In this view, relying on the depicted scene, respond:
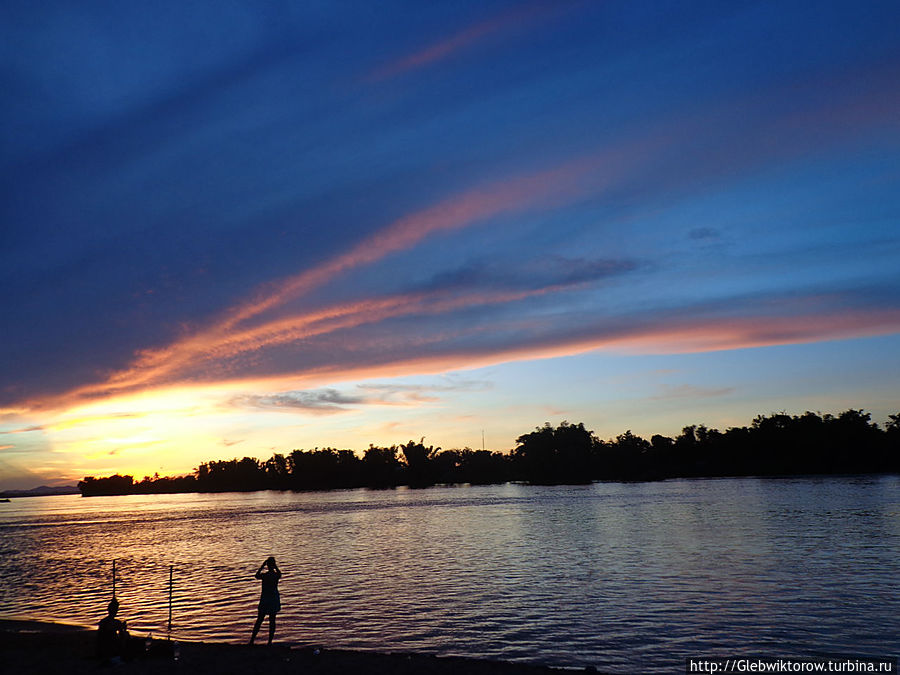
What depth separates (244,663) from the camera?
781 inches

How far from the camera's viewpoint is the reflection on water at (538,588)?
2492cm

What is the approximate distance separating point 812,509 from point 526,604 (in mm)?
70938

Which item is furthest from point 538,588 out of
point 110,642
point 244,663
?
point 110,642

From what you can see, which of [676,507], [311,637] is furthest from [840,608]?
[676,507]

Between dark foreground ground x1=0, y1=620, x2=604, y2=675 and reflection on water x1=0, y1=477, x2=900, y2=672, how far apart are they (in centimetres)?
390

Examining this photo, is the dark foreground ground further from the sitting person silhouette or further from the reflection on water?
the reflection on water

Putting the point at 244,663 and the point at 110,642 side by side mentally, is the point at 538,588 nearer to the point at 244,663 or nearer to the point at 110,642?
the point at 244,663

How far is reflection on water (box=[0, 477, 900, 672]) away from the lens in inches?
981

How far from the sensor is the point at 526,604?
1255 inches

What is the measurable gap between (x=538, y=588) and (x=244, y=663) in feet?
67.7

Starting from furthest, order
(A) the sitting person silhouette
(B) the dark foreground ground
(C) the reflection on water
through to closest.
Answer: (C) the reflection on water → (A) the sitting person silhouette → (B) the dark foreground ground

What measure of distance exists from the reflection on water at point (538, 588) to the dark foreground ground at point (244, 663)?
3.90 metres

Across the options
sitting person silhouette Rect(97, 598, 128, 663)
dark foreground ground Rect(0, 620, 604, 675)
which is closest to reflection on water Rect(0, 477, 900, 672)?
dark foreground ground Rect(0, 620, 604, 675)

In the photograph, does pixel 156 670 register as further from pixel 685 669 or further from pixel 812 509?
pixel 812 509
